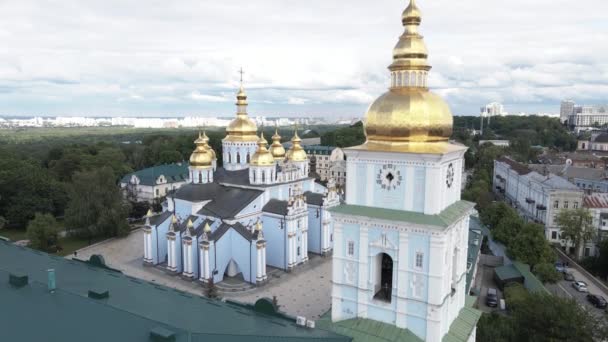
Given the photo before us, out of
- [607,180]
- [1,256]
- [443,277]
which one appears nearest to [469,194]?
[607,180]

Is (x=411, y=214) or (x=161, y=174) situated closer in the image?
(x=411, y=214)

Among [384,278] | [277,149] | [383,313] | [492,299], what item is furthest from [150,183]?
[383,313]

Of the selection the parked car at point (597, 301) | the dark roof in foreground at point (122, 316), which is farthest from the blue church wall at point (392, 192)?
the parked car at point (597, 301)

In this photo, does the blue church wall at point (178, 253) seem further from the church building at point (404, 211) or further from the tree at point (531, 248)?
the tree at point (531, 248)

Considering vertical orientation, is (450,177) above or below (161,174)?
above

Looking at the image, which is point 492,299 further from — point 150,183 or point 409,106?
point 150,183

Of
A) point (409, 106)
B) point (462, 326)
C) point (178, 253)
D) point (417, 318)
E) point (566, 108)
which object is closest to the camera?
point (409, 106)

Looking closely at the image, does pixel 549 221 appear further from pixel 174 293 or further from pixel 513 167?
pixel 174 293
